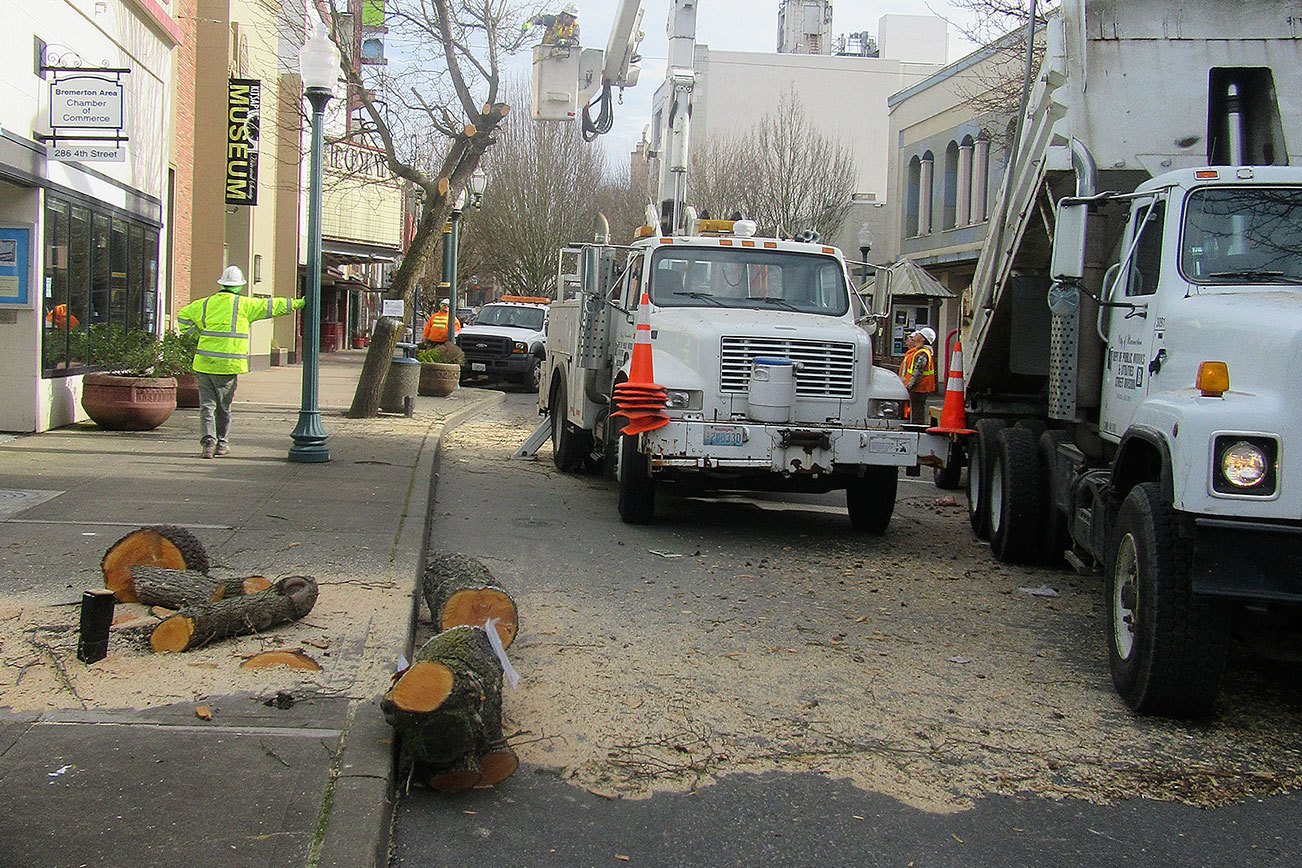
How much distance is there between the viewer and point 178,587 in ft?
20.5

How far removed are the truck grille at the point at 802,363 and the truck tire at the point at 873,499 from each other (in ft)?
2.24

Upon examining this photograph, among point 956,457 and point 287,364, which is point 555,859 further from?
point 287,364

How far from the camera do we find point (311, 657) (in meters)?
5.72

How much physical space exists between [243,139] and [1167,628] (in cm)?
2278

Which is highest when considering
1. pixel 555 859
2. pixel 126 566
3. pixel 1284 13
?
pixel 1284 13

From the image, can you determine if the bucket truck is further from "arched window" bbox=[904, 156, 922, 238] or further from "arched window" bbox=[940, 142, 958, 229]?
"arched window" bbox=[904, 156, 922, 238]

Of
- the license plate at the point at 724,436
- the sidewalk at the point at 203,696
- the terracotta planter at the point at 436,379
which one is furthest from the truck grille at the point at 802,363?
→ the terracotta planter at the point at 436,379

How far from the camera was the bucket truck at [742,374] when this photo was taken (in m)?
9.70

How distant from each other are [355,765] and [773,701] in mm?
2120

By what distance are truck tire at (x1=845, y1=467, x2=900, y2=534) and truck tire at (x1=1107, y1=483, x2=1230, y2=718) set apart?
4.35 m

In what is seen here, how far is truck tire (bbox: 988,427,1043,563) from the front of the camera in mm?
9352

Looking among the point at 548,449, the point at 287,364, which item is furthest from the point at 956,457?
the point at 287,364

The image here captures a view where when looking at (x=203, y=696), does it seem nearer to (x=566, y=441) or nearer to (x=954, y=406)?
(x=954, y=406)

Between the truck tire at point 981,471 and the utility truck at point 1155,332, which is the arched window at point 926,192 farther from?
the truck tire at point 981,471
